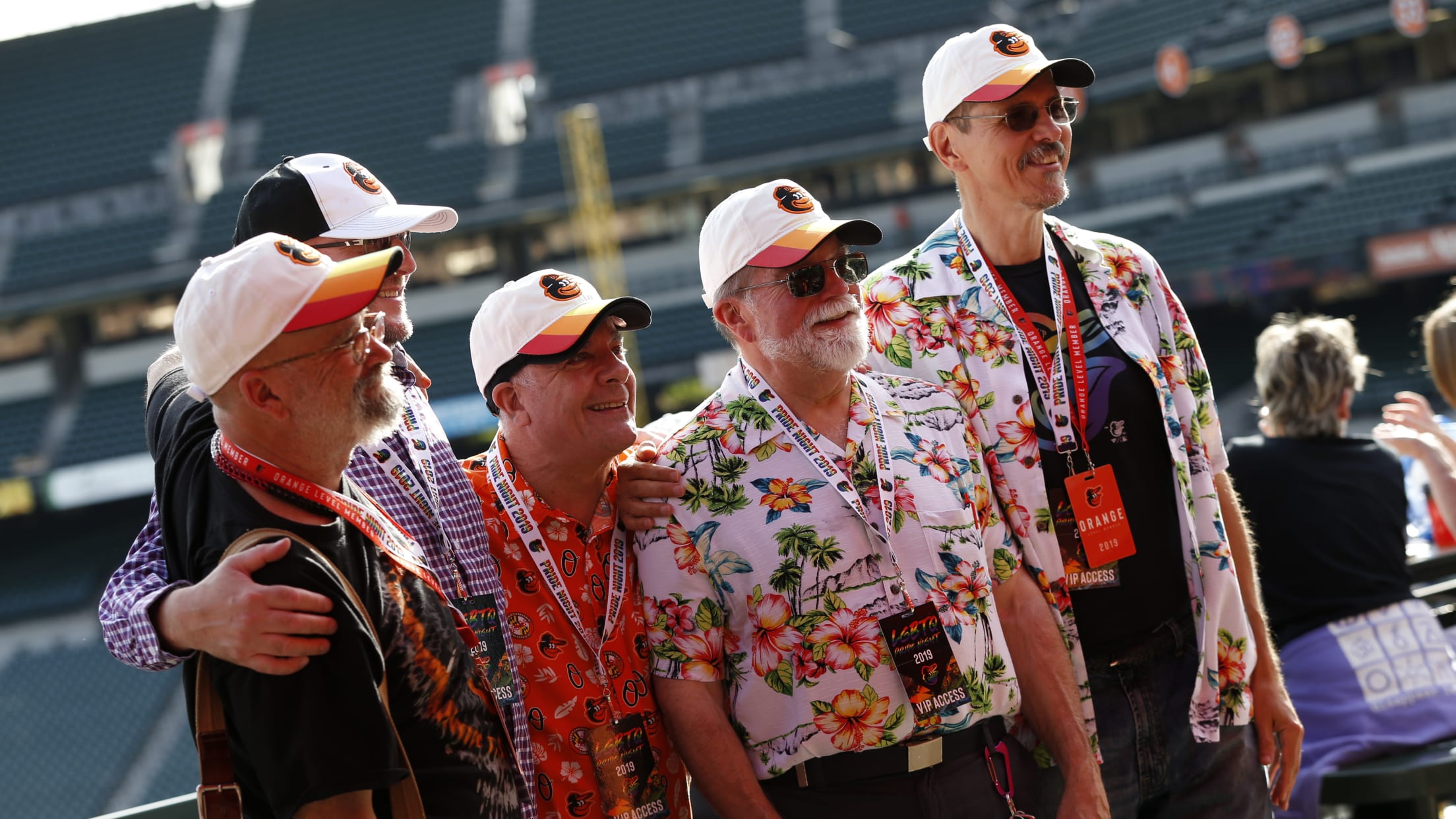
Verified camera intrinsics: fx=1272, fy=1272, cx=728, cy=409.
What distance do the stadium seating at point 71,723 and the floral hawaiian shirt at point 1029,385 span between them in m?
13.2

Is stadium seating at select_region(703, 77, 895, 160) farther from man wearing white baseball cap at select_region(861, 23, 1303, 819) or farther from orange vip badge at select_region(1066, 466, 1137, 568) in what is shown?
orange vip badge at select_region(1066, 466, 1137, 568)

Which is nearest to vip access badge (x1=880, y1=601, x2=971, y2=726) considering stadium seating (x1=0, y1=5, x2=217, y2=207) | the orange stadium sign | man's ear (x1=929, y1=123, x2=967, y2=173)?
man's ear (x1=929, y1=123, x2=967, y2=173)

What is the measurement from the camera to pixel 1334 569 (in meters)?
2.88

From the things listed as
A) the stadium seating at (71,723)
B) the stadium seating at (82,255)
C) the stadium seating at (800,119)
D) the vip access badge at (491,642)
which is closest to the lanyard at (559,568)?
the vip access badge at (491,642)

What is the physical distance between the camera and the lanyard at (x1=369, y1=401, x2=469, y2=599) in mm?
1854

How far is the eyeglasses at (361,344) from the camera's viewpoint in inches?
58.1

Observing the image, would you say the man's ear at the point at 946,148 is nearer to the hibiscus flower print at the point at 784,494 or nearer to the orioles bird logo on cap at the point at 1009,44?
the orioles bird logo on cap at the point at 1009,44

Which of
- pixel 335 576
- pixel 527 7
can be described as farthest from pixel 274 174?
pixel 527 7

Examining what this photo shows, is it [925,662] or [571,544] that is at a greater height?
[571,544]

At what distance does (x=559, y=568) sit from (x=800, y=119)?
20.2 m

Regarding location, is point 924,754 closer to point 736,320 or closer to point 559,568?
point 559,568

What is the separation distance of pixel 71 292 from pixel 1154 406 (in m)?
22.1

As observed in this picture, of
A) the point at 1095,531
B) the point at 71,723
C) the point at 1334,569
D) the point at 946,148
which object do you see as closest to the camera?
the point at 1095,531

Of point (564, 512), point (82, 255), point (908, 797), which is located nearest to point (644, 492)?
point (564, 512)
